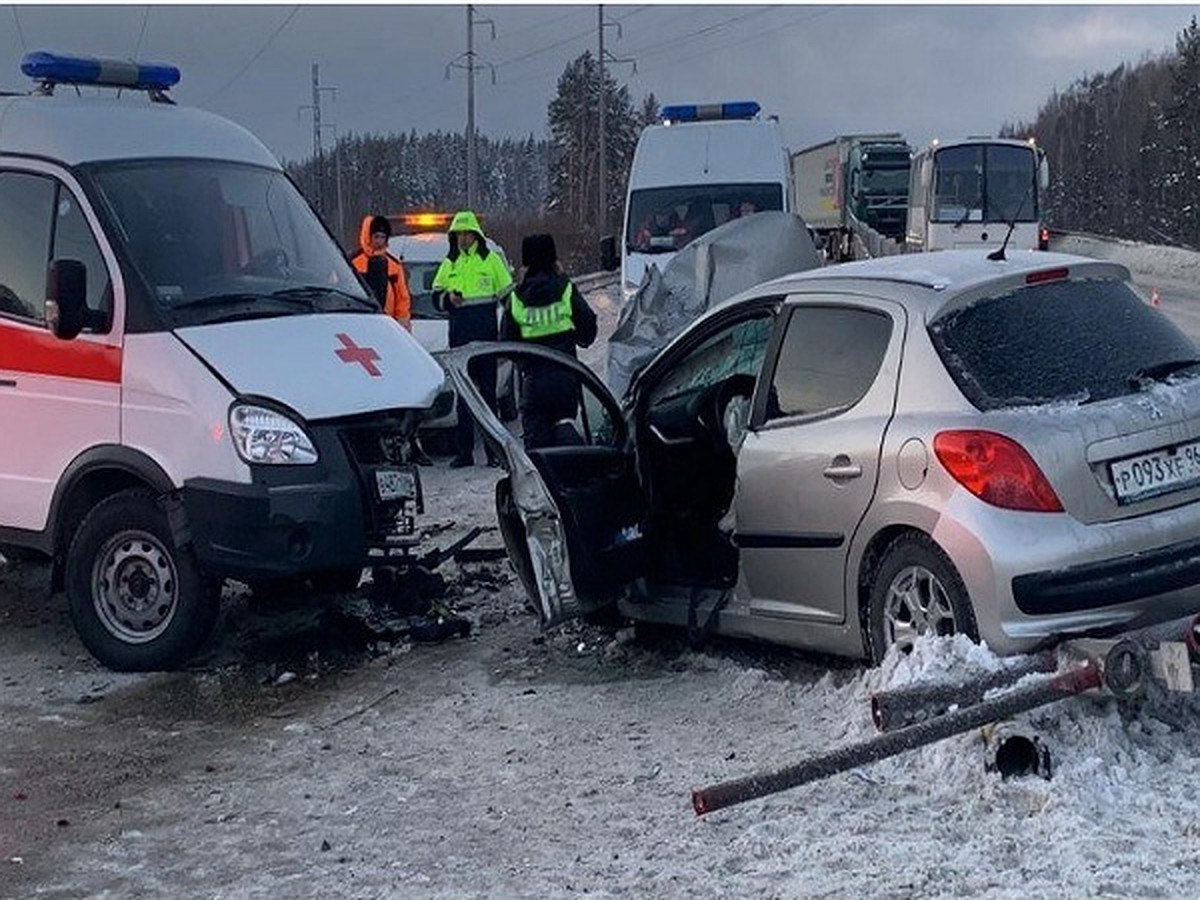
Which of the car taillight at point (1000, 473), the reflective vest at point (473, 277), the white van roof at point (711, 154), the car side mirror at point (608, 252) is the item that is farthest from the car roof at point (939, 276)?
the car side mirror at point (608, 252)

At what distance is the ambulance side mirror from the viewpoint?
6926 millimetres

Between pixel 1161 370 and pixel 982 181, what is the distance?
2181cm

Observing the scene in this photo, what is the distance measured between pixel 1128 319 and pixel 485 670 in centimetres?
316

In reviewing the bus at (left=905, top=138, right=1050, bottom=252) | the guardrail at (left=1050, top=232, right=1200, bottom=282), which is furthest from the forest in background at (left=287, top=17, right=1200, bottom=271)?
the bus at (left=905, top=138, right=1050, bottom=252)

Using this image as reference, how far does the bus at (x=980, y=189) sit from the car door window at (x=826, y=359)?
68.8ft

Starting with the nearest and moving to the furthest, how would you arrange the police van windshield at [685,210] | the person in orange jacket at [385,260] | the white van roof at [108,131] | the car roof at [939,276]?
the car roof at [939,276] < the white van roof at [108,131] < the person in orange jacket at [385,260] < the police van windshield at [685,210]

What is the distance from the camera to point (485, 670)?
22.5 ft

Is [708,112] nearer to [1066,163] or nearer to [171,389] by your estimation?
[171,389]

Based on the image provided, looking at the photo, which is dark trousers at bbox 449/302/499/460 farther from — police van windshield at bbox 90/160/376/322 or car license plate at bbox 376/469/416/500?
car license plate at bbox 376/469/416/500

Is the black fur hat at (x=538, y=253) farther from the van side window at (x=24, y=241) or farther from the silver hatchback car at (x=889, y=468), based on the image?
the van side window at (x=24, y=241)

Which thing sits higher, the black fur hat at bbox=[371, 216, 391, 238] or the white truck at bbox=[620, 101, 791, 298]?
the white truck at bbox=[620, 101, 791, 298]

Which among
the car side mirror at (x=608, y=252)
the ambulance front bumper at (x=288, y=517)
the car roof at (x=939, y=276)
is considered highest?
the car side mirror at (x=608, y=252)

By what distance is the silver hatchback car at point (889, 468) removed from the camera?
16.8ft

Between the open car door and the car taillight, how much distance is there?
187 centimetres
